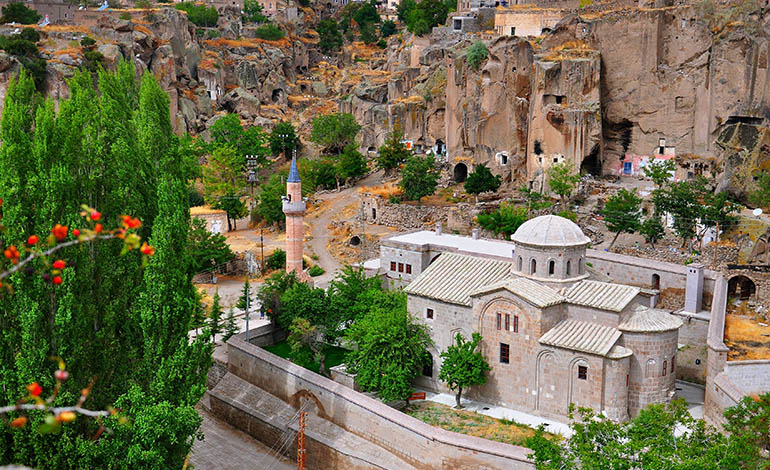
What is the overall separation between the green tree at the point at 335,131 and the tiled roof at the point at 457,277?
33.7 m

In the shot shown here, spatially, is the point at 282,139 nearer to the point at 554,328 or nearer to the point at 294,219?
the point at 294,219

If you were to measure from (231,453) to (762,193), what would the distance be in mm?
28600

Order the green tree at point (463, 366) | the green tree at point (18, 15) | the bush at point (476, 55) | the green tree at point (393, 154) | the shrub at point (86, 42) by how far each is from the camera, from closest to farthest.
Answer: the green tree at point (463, 366), the bush at point (476, 55), the green tree at point (393, 154), the shrub at point (86, 42), the green tree at point (18, 15)

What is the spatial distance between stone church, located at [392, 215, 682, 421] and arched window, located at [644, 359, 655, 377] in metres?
0.03

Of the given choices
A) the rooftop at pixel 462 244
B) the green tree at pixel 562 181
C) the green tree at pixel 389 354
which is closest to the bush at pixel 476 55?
the green tree at pixel 562 181

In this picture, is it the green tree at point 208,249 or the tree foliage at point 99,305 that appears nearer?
the tree foliage at point 99,305

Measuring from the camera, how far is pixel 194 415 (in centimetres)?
2433

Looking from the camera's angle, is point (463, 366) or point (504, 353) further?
point (504, 353)

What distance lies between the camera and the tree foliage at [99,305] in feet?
74.1

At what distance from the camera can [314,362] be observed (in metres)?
37.2

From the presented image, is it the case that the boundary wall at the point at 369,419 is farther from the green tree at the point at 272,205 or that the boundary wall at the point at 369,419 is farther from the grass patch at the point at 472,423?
the green tree at the point at 272,205

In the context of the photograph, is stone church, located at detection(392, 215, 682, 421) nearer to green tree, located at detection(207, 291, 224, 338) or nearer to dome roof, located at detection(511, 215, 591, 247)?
dome roof, located at detection(511, 215, 591, 247)

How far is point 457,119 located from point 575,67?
9200 mm

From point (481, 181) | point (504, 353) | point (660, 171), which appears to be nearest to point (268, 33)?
point (481, 181)
